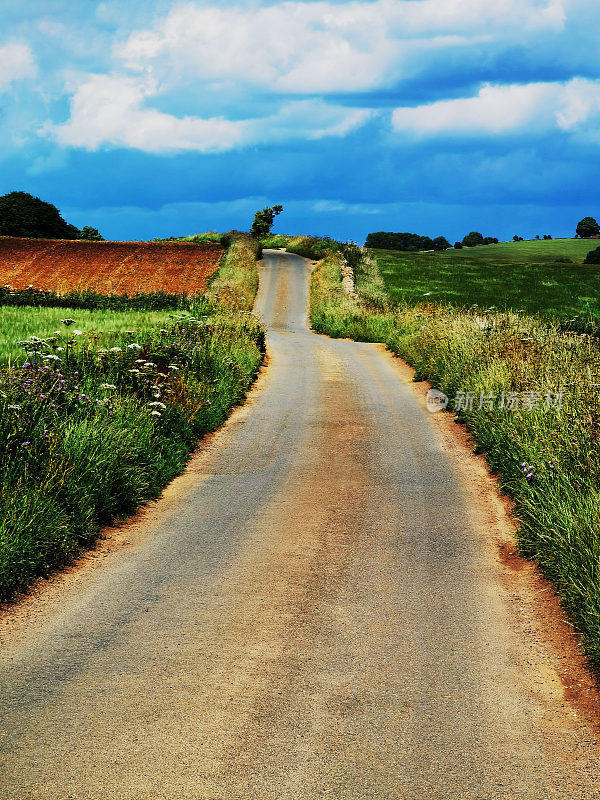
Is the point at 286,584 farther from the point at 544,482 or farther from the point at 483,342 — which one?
the point at 483,342

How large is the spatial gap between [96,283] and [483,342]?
40357 millimetres

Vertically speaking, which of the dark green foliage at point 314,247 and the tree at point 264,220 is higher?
the tree at point 264,220

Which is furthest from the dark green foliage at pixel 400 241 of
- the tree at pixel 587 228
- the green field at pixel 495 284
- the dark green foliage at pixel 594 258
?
the green field at pixel 495 284

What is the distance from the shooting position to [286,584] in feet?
23.2

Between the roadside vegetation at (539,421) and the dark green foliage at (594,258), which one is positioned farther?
the dark green foliage at (594,258)

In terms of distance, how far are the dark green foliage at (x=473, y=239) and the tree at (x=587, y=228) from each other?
20629 mm

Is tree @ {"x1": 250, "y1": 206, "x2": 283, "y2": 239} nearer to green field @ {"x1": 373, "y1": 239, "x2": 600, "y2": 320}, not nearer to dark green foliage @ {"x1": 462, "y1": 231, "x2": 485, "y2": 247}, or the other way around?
green field @ {"x1": 373, "y1": 239, "x2": 600, "y2": 320}

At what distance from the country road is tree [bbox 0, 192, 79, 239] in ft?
256

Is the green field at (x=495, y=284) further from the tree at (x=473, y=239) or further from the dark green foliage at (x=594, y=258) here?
the tree at (x=473, y=239)

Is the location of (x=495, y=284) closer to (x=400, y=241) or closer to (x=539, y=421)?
(x=539, y=421)

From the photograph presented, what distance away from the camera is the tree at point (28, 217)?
7988 cm

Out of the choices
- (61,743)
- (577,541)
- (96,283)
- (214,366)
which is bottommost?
(61,743)

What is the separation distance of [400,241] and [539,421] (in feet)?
463

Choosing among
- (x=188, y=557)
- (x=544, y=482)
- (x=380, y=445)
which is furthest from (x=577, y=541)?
(x=380, y=445)
